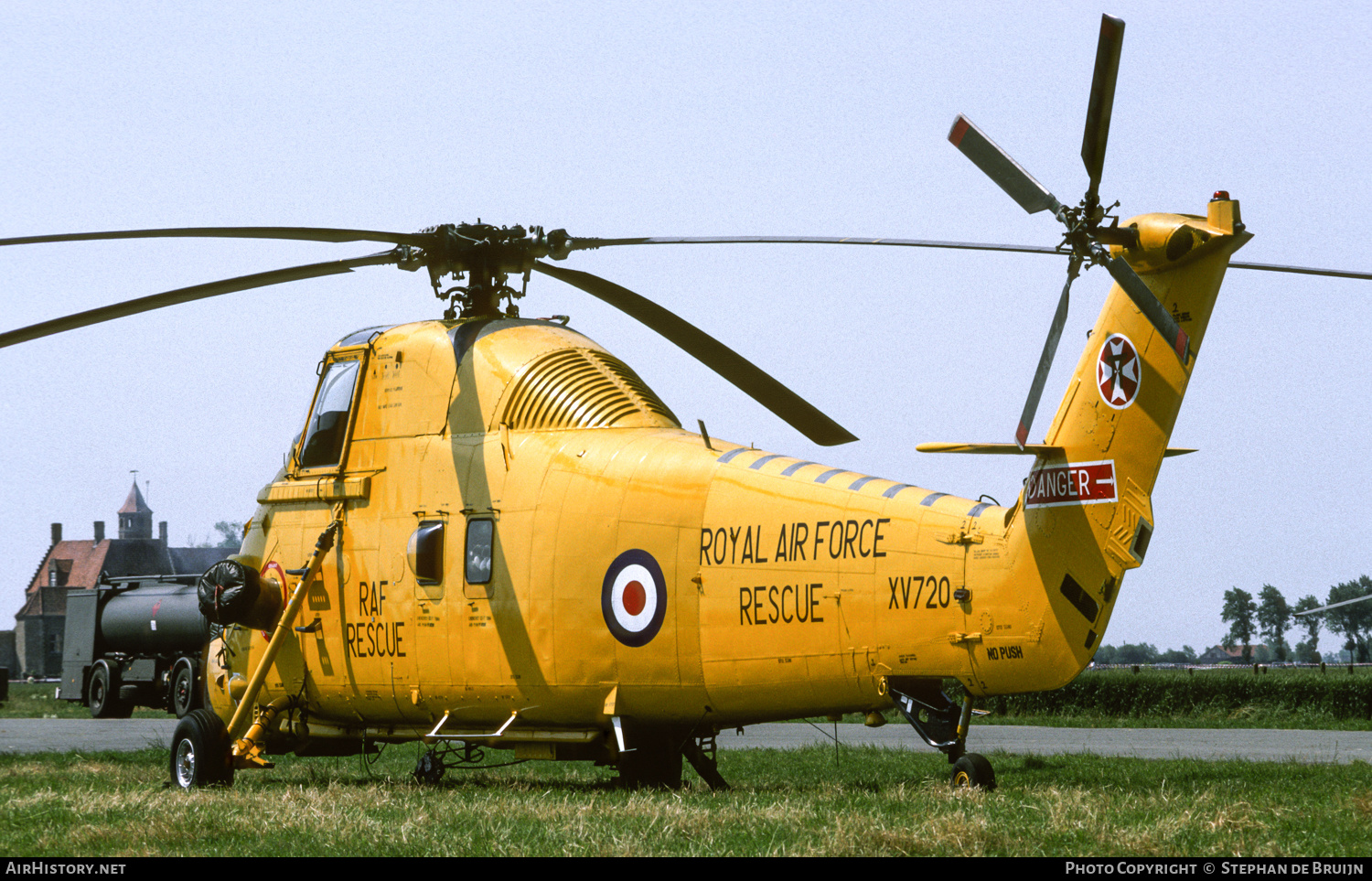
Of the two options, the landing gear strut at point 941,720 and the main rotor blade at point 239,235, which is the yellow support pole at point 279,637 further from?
the landing gear strut at point 941,720

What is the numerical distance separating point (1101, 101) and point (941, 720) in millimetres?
4915

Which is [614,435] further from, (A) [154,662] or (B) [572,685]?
(A) [154,662]

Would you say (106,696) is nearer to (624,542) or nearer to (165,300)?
(165,300)

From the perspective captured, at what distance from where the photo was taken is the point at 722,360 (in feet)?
46.9

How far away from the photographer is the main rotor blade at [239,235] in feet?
40.0

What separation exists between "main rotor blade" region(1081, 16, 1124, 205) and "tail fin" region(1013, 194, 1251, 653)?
2.37 feet

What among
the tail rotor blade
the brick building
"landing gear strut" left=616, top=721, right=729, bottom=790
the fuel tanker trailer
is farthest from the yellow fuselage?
the brick building

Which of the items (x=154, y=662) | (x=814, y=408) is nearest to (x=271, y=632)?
(x=814, y=408)

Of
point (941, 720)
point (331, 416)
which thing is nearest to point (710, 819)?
point (941, 720)

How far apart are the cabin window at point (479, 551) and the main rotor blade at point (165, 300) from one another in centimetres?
298

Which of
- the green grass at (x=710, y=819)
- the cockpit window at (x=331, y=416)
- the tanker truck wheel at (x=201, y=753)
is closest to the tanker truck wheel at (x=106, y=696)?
the green grass at (x=710, y=819)

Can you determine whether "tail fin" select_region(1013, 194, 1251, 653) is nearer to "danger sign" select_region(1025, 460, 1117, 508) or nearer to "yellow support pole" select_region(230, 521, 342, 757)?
"danger sign" select_region(1025, 460, 1117, 508)

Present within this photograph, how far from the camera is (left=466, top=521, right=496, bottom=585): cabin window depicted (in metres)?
13.3

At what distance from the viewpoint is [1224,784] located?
42.0ft
